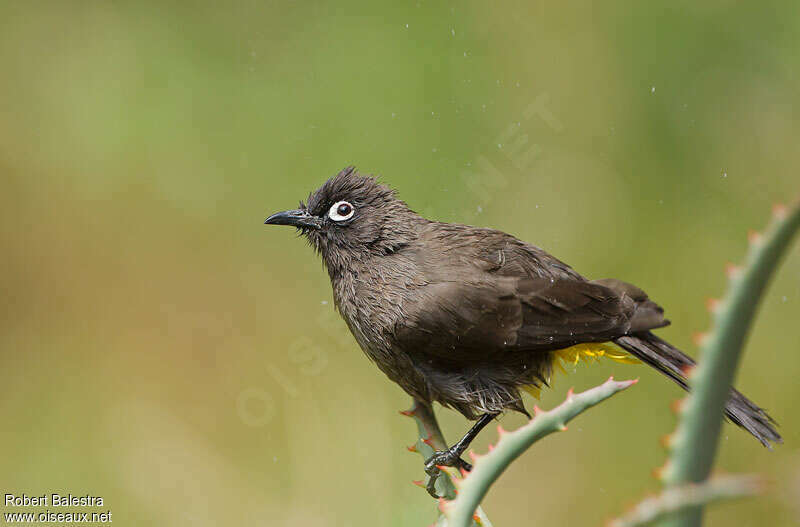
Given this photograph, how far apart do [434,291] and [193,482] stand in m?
2.32

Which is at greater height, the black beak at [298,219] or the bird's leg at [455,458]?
the black beak at [298,219]

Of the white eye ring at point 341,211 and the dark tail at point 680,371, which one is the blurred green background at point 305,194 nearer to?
the white eye ring at point 341,211

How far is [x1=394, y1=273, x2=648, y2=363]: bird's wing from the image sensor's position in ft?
12.2

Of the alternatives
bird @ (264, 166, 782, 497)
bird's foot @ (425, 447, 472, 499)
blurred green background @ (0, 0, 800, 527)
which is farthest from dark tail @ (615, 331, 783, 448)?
blurred green background @ (0, 0, 800, 527)

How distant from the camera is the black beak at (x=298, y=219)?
410 centimetres

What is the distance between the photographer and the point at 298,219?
13.6 feet

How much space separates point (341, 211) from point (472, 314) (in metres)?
0.79

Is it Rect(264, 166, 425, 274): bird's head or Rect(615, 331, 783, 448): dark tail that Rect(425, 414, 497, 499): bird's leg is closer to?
Rect(615, 331, 783, 448): dark tail

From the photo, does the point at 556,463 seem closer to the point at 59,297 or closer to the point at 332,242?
the point at 332,242

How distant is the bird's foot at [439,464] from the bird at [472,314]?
0.01m

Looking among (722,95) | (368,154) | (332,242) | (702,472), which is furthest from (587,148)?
(702,472)

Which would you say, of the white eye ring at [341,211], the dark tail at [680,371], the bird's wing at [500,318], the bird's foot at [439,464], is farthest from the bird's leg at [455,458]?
the white eye ring at [341,211]

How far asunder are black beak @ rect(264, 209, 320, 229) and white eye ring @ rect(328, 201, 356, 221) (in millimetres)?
74

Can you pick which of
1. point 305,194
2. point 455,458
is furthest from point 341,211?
point 305,194
